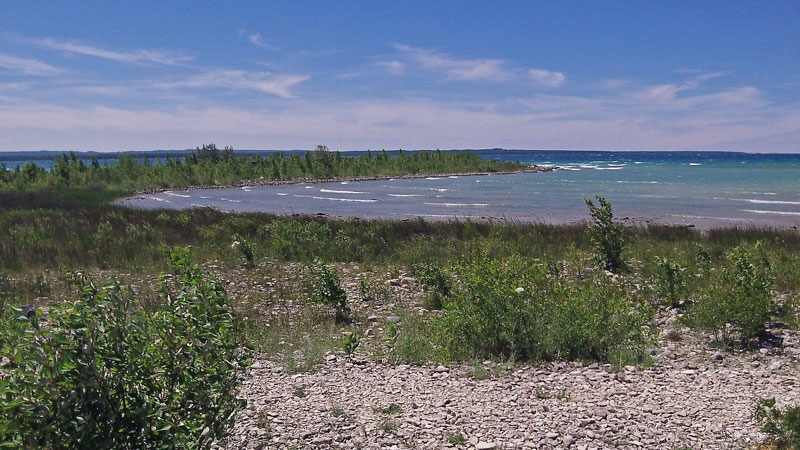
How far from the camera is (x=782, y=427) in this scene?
5898 millimetres

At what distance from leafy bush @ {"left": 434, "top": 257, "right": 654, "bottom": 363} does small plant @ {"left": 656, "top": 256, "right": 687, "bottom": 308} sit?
1.87 meters

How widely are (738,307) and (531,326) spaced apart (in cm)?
351

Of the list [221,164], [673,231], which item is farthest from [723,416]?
[221,164]

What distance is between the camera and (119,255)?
61.5 ft

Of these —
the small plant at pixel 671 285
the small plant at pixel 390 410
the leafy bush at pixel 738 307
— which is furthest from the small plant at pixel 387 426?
the small plant at pixel 671 285

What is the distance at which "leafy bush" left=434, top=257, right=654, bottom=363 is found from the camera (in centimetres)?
895

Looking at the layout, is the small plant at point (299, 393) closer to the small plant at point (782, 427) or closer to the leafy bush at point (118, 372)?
the leafy bush at point (118, 372)

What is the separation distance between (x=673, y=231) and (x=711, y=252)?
182 inches

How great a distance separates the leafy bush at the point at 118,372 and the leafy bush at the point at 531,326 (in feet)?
17.2

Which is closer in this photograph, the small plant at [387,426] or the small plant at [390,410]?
the small plant at [387,426]

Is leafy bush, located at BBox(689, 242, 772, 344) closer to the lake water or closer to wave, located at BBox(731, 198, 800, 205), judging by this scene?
the lake water

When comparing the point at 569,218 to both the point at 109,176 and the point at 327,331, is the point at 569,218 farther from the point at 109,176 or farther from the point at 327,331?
the point at 109,176

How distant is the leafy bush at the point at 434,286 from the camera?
12670 mm

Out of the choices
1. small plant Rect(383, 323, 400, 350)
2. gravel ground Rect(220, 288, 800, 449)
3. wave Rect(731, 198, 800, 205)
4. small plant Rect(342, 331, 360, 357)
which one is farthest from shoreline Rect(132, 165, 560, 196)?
gravel ground Rect(220, 288, 800, 449)
